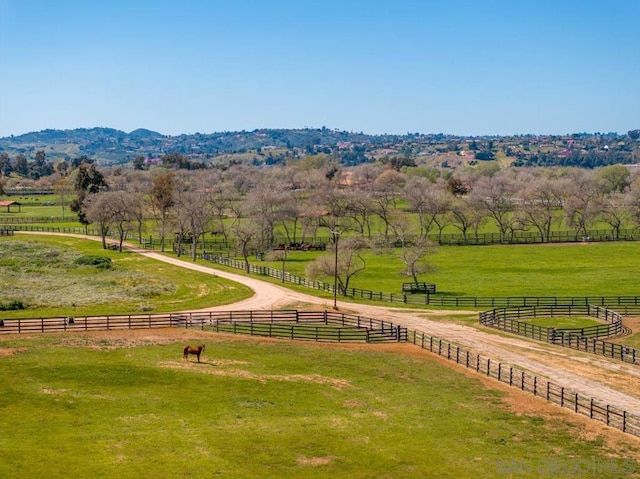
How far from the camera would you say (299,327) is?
55844 millimetres

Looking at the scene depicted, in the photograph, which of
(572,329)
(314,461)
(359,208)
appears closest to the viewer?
(314,461)

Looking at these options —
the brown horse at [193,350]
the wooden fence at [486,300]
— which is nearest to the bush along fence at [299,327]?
the brown horse at [193,350]

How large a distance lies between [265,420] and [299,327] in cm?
1991

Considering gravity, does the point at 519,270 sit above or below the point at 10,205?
below

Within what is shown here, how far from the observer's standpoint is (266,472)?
30109 millimetres

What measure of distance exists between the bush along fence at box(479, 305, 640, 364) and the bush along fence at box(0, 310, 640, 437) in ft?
29.0

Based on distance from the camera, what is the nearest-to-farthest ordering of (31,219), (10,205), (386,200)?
1. (386,200)
2. (31,219)
3. (10,205)

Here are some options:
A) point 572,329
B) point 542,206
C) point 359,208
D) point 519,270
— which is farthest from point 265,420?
point 542,206

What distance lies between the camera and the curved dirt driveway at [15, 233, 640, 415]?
143 feet

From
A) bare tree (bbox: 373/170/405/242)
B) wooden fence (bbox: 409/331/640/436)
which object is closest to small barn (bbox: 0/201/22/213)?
bare tree (bbox: 373/170/405/242)

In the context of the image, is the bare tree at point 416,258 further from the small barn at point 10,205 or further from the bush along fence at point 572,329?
the small barn at point 10,205

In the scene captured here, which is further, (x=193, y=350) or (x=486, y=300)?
(x=486, y=300)

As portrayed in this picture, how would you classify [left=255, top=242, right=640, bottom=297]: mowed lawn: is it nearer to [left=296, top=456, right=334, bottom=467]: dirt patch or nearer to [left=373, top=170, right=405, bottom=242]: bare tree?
[left=373, top=170, right=405, bottom=242]: bare tree

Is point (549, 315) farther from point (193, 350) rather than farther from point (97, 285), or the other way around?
point (97, 285)
